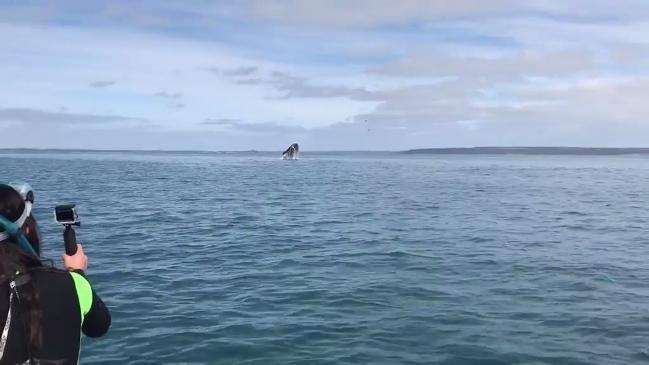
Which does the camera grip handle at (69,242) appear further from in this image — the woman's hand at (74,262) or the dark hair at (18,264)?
the dark hair at (18,264)

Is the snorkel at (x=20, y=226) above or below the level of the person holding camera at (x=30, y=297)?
above

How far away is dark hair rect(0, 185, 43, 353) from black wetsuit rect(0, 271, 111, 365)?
0.10 ft

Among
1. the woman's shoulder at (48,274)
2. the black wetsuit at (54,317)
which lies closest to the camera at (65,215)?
the black wetsuit at (54,317)

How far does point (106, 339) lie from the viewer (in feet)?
38.4

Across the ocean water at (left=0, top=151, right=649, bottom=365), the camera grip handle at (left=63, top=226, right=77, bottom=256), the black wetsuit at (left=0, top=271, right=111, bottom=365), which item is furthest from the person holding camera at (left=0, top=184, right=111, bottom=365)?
the ocean water at (left=0, top=151, right=649, bottom=365)

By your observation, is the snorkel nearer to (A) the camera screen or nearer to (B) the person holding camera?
(B) the person holding camera

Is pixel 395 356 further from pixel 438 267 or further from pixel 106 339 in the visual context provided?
pixel 438 267

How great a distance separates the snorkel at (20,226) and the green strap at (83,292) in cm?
31

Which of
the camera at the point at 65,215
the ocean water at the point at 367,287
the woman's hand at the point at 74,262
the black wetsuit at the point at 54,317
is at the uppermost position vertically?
the camera at the point at 65,215

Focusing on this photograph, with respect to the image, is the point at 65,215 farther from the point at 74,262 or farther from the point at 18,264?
the point at 18,264

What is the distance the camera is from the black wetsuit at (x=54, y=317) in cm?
363

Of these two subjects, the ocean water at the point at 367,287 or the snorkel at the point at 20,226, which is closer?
the snorkel at the point at 20,226

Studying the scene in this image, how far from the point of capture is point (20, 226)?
3705 mm

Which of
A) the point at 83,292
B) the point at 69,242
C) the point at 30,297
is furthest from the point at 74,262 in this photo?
the point at 30,297
